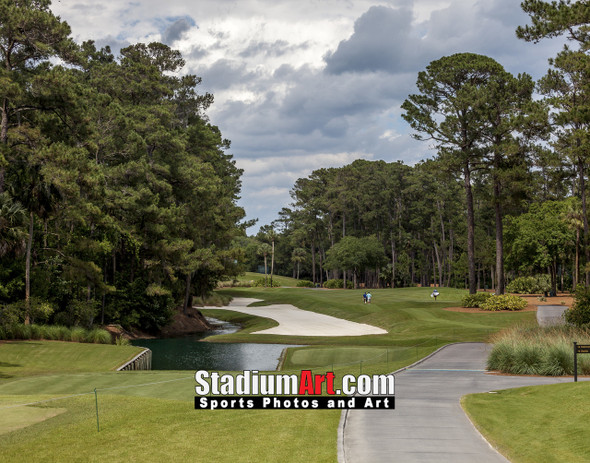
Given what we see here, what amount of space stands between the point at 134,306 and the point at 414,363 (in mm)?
31883

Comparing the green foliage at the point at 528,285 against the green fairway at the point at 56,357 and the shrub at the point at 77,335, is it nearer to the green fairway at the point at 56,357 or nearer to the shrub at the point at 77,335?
the green fairway at the point at 56,357

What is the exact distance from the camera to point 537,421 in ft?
46.5

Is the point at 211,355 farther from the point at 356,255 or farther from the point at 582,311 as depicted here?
the point at 356,255

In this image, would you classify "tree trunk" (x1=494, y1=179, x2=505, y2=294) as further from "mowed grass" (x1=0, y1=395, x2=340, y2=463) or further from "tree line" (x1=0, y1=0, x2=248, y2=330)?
"mowed grass" (x1=0, y1=395, x2=340, y2=463)

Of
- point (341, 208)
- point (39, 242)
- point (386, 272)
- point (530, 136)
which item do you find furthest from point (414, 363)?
point (341, 208)

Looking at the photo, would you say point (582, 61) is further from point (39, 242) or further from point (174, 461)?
point (39, 242)

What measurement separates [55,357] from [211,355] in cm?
1095

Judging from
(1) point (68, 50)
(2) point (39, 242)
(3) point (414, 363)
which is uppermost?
(1) point (68, 50)

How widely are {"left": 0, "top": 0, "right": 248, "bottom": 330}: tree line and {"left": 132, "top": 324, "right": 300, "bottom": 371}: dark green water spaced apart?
5.80 metres

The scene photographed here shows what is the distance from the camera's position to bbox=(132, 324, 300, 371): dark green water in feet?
116

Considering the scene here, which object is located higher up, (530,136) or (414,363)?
(530,136)

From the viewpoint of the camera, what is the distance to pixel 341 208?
127 m

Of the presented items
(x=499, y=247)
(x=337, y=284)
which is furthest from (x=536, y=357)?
(x=337, y=284)

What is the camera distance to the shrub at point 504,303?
51438 millimetres
